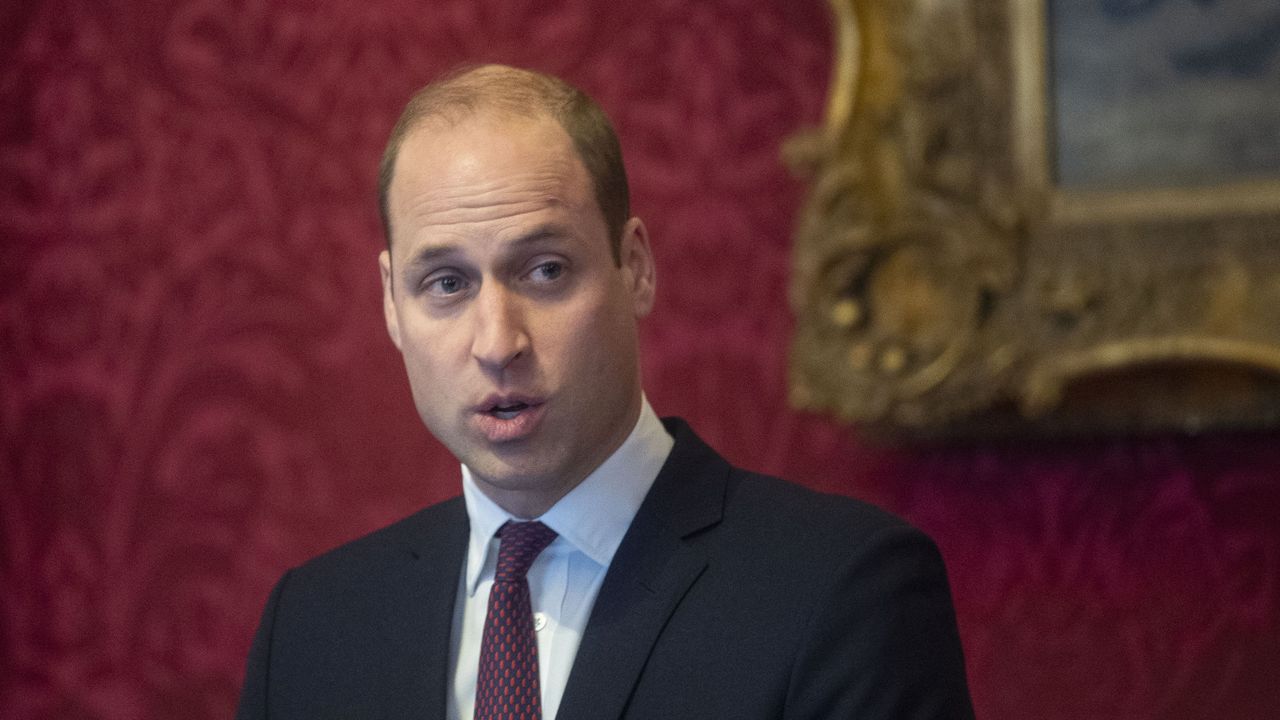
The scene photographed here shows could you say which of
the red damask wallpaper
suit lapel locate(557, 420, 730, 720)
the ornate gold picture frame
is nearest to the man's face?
suit lapel locate(557, 420, 730, 720)

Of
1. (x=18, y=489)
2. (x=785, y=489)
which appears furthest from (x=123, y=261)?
(x=785, y=489)

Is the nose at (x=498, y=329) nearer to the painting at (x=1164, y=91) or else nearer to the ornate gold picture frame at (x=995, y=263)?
the ornate gold picture frame at (x=995, y=263)

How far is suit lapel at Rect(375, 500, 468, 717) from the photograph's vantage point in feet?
6.58

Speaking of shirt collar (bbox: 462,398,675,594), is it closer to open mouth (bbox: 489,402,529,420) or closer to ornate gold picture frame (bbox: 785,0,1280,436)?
open mouth (bbox: 489,402,529,420)

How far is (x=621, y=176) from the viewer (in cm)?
205

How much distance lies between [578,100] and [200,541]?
1.64 metres

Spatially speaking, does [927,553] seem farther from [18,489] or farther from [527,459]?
[18,489]

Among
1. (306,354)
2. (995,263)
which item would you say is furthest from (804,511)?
(306,354)

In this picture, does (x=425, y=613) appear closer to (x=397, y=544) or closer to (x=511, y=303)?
(x=397, y=544)

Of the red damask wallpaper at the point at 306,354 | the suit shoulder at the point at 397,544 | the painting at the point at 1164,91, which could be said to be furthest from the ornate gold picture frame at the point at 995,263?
the suit shoulder at the point at 397,544

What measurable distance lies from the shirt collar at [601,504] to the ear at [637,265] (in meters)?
0.14

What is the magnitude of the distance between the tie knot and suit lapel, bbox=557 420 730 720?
0.32 ft

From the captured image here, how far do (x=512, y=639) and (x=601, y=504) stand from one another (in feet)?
0.67

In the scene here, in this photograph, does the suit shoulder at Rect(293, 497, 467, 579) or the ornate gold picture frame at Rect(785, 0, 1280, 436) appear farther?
the ornate gold picture frame at Rect(785, 0, 1280, 436)
